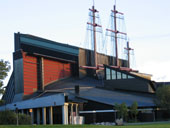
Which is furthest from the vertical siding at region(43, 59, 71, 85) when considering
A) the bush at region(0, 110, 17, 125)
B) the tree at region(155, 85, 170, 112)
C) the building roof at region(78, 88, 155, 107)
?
the bush at region(0, 110, 17, 125)

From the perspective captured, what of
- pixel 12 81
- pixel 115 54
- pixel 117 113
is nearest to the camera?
pixel 117 113

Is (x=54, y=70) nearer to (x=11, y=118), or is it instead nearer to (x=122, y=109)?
(x=122, y=109)

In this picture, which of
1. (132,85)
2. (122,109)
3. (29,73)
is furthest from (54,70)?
(122,109)

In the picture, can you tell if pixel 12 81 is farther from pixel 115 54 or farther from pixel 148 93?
pixel 115 54

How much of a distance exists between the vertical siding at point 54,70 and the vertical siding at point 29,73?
3039 millimetres

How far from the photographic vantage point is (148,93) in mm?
63594

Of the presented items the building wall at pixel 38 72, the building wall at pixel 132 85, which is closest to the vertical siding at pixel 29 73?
the building wall at pixel 38 72

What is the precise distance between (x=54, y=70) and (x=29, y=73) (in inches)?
316

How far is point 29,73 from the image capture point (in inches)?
2554

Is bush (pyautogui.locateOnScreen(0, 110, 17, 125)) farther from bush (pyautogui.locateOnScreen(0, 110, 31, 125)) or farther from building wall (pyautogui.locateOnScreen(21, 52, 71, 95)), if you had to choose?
building wall (pyautogui.locateOnScreen(21, 52, 71, 95))

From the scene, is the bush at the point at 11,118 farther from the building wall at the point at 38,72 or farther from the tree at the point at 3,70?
the building wall at the point at 38,72

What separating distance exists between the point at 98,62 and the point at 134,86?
21.1 meters

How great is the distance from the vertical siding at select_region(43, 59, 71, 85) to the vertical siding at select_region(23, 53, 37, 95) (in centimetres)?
304

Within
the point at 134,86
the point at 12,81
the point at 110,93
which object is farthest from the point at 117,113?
the point at 12,81
